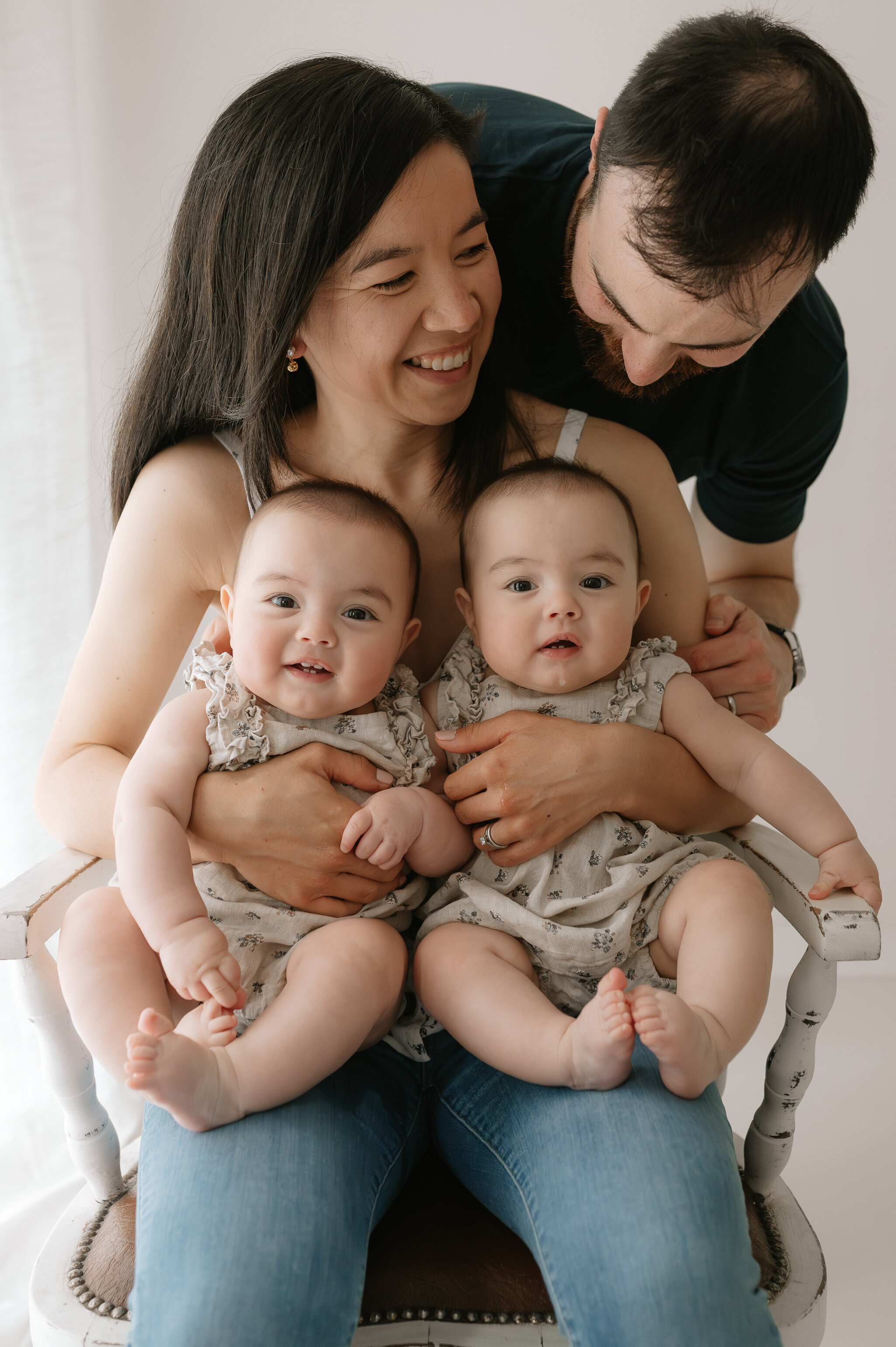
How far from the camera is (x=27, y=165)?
1646 millimetres

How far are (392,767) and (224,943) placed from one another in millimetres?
286

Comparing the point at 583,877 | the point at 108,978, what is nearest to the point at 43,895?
the point at 108,978

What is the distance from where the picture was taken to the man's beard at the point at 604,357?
4.68ft

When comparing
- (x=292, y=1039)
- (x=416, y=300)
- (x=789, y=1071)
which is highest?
(x=416, y=300)

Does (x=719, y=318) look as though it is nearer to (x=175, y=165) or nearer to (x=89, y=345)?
(x=89, y=345)

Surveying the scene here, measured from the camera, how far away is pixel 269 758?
1.25 metres

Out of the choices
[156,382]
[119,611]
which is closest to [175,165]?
[156,382]

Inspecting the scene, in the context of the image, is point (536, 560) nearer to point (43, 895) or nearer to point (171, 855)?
point (171, 855)

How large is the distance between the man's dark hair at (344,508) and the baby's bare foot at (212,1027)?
47cm

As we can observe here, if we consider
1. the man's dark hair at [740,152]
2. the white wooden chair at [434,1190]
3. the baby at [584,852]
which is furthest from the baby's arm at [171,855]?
the man's dark hair at [740,152]

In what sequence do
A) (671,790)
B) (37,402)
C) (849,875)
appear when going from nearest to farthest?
(849,875), (671,790), (37,402)

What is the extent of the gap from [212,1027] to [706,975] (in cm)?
47

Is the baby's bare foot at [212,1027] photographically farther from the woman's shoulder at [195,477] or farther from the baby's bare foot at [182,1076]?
the woman's shoulder at [195,477]

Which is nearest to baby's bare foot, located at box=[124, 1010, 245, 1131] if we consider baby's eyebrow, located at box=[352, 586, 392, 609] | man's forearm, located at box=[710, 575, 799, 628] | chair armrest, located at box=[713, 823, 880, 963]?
baby's eyebrow, located at box=[352, 586, 392, 609]
